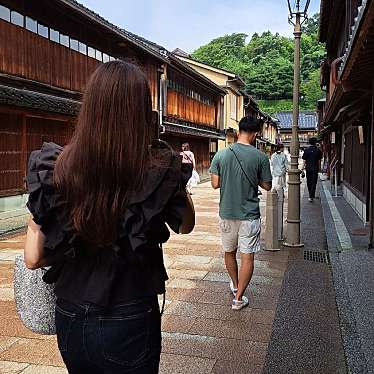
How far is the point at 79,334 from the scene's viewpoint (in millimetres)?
1803

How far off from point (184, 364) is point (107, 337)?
2244 mm

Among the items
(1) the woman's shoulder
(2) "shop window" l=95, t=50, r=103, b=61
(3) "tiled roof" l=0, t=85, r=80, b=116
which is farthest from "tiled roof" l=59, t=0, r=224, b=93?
(1) the woman's shoulder

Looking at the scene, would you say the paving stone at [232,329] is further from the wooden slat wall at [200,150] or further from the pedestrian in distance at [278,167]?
the wooden slat wall at [200,150]

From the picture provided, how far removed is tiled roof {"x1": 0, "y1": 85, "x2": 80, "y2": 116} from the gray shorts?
5.99 meters

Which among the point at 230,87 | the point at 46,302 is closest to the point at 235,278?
the point at 46,302

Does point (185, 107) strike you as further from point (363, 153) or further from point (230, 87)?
point (363, 153)

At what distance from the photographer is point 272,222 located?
8.13 metres

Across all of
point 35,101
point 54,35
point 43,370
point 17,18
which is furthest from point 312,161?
point 43,370

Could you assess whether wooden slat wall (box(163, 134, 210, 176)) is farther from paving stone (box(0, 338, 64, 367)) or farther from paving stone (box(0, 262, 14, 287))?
paving stone (box(0, 338, 64, 367))

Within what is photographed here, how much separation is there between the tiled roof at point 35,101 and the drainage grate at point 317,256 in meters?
5.42

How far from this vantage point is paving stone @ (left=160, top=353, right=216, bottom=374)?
12.2ft

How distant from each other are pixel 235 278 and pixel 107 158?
379 centimetres

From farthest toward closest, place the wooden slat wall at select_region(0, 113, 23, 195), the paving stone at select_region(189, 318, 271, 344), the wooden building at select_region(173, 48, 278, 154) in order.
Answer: the wooden building at select_region(173, 48, 278, 154), the wooden slat wall at select_region(0, 113, 23, 195), the paving stone at select_region(189, 318, 271, 344)

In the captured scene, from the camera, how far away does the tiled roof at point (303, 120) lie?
63.8 m
